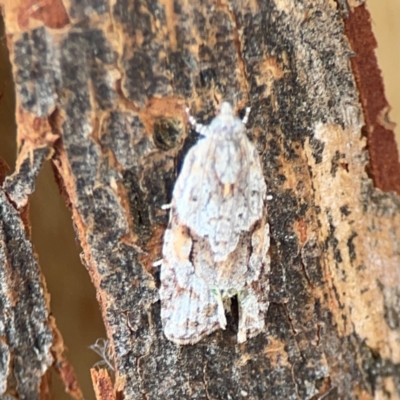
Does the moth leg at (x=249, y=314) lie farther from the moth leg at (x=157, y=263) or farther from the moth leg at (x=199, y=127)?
the moth leg at (x=199, y=127)

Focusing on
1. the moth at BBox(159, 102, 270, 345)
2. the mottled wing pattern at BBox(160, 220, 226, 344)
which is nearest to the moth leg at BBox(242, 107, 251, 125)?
the moth at BBox(159, 102, 270, 345)

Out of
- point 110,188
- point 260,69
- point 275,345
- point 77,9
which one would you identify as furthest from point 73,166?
point 275,345

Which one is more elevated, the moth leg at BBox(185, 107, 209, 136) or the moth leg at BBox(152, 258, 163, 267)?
the moth leg at BBox(185, 107, 209, 136)

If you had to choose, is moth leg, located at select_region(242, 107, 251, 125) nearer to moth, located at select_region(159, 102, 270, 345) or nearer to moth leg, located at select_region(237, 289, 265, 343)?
moth, located at select_region(159, 102, 270, 345)

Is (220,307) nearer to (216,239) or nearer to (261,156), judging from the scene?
(216,239)

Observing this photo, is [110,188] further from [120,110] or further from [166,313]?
[166,313]
